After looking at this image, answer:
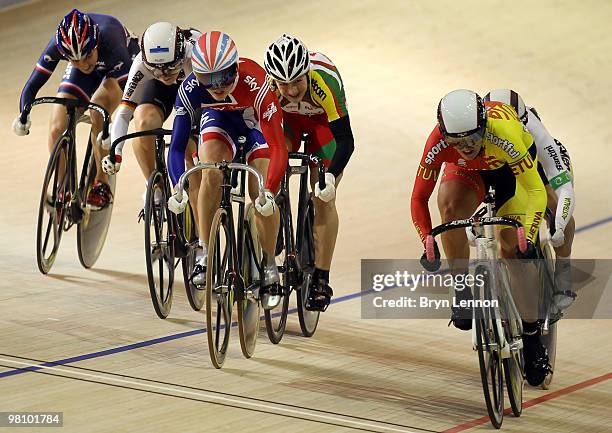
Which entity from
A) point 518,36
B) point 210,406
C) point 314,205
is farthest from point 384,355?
point 518,36

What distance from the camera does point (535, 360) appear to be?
13.8ft

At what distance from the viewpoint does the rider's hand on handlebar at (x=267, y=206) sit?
4.08m

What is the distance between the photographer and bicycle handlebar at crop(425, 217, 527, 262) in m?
3.78

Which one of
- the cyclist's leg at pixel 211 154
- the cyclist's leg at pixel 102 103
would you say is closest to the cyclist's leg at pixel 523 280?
the cyclist's leg at pixel 211 154

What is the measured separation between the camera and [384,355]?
4656 millimetres

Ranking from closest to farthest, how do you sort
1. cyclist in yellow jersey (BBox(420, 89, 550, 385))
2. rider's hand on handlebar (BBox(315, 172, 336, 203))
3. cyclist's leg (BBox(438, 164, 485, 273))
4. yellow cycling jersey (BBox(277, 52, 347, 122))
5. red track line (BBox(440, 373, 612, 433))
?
red track line (BBox(440, 373, 612, 433))
cyclist in yellow jersey (BBox(420, 89, 550, 385))
cyclist's leg (BBox(438, 164, 485, 273))
rider's hand on handlebar (BBox(315, 172, 336, 203))
yellow cycling jersey (BBox(277, 52, 347, 122))

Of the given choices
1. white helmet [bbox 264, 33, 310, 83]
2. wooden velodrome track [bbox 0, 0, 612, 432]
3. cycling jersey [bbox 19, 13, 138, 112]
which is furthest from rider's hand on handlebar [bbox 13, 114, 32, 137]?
white helmet [bbox 264, 33, 310, 83]

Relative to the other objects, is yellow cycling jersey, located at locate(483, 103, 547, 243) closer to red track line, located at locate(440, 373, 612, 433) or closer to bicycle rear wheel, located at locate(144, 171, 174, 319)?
red track line, located at locate(440, 373, 612, 433)

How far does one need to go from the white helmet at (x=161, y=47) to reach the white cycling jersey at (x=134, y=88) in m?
0.16

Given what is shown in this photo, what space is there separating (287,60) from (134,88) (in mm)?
957

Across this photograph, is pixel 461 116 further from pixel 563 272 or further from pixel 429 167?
pixel 563 272

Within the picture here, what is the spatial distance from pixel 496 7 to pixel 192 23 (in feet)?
8.31

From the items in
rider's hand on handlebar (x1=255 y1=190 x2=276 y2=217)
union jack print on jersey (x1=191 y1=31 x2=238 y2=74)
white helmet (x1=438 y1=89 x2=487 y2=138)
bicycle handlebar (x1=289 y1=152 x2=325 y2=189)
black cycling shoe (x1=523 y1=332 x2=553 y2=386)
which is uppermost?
union jack print on jersey (x1=191 y1=31 x2=238 y2=74)

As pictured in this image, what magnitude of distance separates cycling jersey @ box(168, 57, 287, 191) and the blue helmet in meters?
1.04
